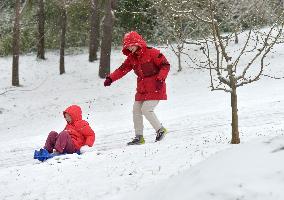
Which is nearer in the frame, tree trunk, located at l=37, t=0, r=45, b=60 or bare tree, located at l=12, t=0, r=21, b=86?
bare tree, located at l=12, t=0, r=21, b=86

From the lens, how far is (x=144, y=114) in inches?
332

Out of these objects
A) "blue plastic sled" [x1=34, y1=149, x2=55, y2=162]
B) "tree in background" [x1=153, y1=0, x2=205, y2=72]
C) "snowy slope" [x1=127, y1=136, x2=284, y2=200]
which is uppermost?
"tree in background" [x1=153, y1=0, x2=205, y2=72]

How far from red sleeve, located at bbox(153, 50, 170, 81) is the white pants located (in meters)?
0.57

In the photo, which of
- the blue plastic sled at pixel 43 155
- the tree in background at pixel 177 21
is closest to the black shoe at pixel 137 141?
the blue plastic sled at pixel 43 155

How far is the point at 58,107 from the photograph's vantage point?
19.9 meters

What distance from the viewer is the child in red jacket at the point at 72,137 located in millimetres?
7801

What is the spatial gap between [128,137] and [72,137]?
92.8 inches

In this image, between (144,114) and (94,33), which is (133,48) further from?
(94,33)

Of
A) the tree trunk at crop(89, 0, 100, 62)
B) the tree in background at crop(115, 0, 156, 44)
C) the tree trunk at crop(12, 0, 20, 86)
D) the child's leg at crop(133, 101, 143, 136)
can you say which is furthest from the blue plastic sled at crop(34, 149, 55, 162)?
the tree in background at crop(115, 0, 156, 44)

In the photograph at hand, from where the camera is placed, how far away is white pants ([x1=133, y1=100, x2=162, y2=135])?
27.5 feet

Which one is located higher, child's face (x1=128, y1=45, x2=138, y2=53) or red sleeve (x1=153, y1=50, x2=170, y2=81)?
child's face (x1=128, y1=45, x2=138, y2=53)

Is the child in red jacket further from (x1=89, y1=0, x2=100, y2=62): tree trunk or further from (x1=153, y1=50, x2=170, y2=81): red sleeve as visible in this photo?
(x1=89, y1=0, x2=100, y2=62): tree trunk

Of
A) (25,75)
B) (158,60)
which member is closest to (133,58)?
(158,60)

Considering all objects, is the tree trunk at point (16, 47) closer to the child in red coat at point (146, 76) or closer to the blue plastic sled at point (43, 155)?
the child in red coat at point (146, 76)
